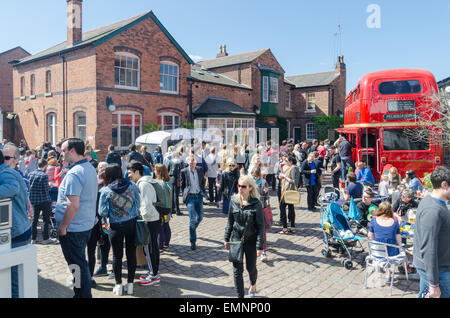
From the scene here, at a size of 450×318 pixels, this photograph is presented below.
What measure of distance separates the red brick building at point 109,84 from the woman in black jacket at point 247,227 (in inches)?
581

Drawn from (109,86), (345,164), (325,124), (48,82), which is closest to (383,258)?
(345,164)

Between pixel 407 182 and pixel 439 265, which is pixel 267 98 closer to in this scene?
pixel 407 182

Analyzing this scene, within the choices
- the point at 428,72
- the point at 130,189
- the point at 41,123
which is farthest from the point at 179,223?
the point at 41,123

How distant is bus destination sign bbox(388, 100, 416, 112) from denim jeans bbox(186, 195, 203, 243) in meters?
7.51

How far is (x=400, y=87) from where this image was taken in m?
10.9

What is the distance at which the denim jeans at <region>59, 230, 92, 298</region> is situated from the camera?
4164mm

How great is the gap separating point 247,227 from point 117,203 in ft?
6.02

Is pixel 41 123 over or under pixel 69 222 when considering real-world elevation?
over

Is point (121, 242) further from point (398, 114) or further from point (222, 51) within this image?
point (222, 51)

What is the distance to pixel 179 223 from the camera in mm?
9125

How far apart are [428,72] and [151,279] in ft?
34.9

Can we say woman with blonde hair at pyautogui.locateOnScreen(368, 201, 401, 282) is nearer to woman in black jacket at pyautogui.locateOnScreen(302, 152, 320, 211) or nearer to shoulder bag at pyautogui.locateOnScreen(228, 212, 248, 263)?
shoulder bag at pyautogui.locateOnScreen(228, 212, 248, 263)

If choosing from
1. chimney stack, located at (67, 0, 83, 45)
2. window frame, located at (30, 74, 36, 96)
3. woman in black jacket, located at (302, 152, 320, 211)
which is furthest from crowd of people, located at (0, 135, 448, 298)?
window frame, located at (30, 74, 36, 96)

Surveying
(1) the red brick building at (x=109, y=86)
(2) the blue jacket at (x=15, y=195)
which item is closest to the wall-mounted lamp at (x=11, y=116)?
(1) the red brick building at (x=109, y=86)
